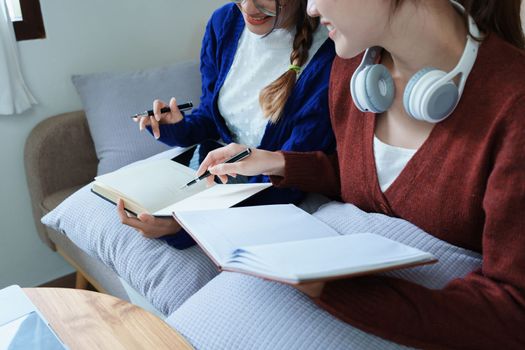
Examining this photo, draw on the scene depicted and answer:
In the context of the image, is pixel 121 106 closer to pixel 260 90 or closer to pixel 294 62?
pixel 260 90

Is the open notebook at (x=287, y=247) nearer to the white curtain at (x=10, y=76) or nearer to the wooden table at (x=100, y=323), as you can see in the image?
the wooden table at (x=100, y=323)

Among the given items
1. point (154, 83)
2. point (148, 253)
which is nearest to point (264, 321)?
point (148, 253)

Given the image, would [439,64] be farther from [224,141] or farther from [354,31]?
[224,141]

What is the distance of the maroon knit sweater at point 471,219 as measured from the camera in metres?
0.71

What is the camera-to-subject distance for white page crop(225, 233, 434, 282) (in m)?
0.60

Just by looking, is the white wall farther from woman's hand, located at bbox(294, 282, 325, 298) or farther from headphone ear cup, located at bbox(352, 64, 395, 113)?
woman's hand, located at bbox(294, 282, 325, 298)

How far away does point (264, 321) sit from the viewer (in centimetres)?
77

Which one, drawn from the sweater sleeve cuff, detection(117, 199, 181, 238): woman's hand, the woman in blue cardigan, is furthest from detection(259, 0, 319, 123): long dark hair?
detection(117, 199, 181, 238): woman's hand

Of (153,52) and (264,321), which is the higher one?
(153,52)

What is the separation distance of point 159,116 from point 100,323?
654 mm

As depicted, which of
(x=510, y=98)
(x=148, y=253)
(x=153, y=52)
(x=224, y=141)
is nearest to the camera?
(x=510, y=98)

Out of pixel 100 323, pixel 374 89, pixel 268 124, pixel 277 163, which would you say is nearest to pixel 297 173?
pixel 277 163

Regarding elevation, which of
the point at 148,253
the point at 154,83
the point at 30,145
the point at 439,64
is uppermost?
the point at 439,64

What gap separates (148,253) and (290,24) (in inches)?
24.1
